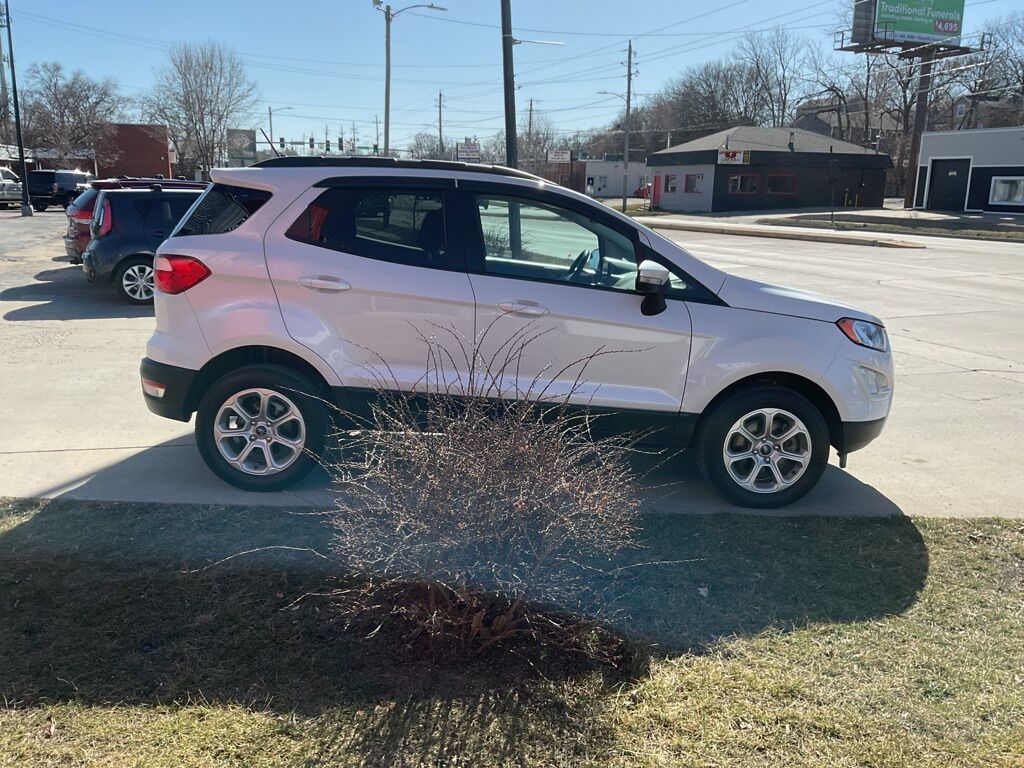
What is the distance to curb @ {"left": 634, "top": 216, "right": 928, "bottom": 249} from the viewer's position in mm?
27878

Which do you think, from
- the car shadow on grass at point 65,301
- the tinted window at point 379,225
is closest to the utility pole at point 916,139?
the car shadow on grass at point 65,301

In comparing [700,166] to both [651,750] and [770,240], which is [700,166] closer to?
[770,240]

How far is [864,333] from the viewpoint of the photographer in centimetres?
503

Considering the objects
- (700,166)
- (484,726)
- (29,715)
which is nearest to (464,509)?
(484,726)

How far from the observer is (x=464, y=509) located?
3004 millimetres

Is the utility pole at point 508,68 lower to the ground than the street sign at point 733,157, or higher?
lower

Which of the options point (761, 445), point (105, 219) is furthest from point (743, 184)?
point (761, 445)

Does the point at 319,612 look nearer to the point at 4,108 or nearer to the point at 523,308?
the point at 523,308

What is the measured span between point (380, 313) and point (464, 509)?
6.81ft

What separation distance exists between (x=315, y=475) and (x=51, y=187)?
45183mm

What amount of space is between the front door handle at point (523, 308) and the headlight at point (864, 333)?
179 centimetres

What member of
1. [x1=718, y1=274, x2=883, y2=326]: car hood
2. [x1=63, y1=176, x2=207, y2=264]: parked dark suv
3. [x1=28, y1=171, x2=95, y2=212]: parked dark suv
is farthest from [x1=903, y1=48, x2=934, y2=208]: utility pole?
[x1=718, y1=274, x2=883, y2=326]: car hood

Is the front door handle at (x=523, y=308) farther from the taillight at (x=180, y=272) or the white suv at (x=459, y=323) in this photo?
the taillight at (x=180, y=272)

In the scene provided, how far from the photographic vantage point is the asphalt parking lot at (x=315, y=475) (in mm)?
5141
